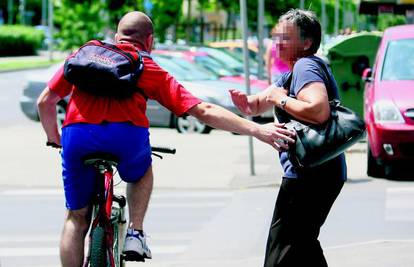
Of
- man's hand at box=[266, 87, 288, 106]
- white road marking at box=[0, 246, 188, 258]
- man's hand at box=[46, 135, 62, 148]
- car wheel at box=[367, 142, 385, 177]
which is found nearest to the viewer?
man's hand at box=[266, 87, 288, 106]

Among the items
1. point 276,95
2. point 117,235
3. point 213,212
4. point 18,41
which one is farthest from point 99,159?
point 18,41

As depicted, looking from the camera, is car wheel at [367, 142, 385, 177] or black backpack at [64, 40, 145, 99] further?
car wheel at [367, 142, 385, 177]

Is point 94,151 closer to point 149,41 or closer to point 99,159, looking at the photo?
point 99,159

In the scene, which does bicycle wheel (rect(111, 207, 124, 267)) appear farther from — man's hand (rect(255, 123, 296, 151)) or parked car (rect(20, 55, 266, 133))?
parked car (rect(20, 55, 266, 133))

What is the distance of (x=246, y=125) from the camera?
5.52 m

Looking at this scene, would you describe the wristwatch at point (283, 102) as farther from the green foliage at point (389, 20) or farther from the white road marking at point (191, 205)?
the green foliage at point (389, 20)

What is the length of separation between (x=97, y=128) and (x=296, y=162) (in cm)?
96

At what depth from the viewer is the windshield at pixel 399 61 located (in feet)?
44.2

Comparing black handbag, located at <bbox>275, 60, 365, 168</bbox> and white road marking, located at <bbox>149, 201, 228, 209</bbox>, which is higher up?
black handbag, located at <bbox>275, 60, 365, 168</bbox>

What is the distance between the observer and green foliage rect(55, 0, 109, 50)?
4641 cm

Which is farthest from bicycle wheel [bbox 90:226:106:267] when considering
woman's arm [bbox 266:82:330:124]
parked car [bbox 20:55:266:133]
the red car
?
parked car [bbox 20:55:266:133]

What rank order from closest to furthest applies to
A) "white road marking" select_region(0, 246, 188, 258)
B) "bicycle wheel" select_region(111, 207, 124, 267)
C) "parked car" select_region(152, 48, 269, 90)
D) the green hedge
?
"bicycle wheel" select_region(111, 207, 124, 267) < "white road marking" select_region(0, 246, 188, 258) < "parked car" select_region(152, 48, 269, 90) < the green hedge

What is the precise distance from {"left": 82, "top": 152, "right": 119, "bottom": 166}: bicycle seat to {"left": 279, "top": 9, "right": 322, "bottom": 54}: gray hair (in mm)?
1054

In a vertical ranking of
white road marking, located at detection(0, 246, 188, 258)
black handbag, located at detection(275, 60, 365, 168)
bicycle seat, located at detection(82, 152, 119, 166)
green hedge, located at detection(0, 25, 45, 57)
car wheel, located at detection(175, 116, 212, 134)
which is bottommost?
green hedge, located at detection(0, 25, 45, 57)
